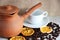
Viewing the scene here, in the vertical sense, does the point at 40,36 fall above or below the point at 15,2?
below

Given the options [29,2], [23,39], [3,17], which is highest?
[29,2]

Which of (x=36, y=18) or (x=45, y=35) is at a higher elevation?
(x=36, y=18)

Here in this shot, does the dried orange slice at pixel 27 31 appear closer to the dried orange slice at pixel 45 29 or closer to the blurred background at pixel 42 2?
the dried orange slice at pixel 45 29

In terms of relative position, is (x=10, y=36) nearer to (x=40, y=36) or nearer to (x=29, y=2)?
(x=40, y=36)

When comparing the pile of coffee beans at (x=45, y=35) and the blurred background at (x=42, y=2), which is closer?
the pile of coffee beans at (x=45, y=35)

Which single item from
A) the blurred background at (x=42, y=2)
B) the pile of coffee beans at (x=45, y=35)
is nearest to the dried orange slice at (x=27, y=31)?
the pile of coffee beans at (x=45, y=35)

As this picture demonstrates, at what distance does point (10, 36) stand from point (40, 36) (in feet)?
0.49

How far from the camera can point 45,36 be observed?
87cm

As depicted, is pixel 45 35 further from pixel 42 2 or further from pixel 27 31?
pixel 42 2

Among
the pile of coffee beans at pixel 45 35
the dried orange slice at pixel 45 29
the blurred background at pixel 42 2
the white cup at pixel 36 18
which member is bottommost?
the pile of coffee beans at pixel 45 35

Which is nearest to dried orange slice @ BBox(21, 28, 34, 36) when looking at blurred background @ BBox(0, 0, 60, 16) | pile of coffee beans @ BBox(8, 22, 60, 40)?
pile of coffee beans @ BBox(8, 22, 60, 40)

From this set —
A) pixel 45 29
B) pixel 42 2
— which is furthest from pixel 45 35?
pixel 42 2

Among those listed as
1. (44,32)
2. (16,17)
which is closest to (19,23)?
(16,17)

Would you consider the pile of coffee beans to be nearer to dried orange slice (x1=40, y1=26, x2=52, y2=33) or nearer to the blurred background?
dried orange slice (x1=40, y1=26, x2=52, y2=33)
